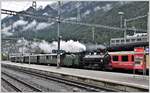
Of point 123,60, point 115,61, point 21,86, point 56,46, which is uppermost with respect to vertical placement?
point 56,46

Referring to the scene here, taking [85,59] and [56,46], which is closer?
[85,59]

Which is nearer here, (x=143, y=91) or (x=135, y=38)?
(x=143, y=91)

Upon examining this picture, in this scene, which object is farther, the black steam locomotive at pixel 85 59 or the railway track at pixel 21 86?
the black steam locomotive at pixel 85 59

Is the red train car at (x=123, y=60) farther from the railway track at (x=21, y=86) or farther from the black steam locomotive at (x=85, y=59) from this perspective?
the railway track at (x=21, y=86)

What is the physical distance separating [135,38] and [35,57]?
34.8 m

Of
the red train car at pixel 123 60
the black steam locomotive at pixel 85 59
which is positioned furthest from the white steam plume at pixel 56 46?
the red train car at pixel 123 60

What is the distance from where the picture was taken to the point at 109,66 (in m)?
37.9

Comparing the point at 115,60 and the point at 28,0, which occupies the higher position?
the point at 28,0

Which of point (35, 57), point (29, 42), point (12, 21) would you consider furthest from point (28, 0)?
point (29, 42)

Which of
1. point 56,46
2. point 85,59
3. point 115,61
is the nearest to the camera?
point 115,61

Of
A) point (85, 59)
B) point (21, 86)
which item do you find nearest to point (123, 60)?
point (85, 59)

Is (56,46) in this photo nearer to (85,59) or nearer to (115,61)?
(85,59)

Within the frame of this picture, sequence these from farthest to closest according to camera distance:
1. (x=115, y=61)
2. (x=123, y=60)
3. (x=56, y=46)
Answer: (x=56, y=46) → (x=115, y=61) → (x=123, y=60)

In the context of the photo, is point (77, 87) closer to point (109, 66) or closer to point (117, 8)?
point (109, 66)
